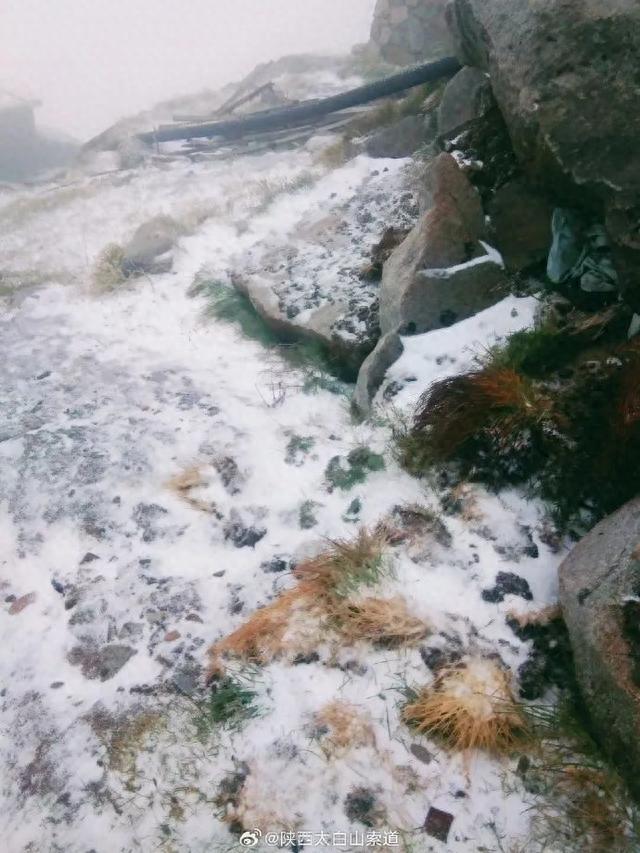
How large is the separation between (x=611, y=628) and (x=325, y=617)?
1223 millimetres

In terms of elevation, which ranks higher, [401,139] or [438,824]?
[401,139]

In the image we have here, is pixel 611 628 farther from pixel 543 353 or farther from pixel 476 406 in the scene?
pixel 543 353

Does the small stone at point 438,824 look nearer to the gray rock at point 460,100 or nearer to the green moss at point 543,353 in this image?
the green moss at point 543,353

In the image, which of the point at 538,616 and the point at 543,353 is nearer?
the point at 538,616

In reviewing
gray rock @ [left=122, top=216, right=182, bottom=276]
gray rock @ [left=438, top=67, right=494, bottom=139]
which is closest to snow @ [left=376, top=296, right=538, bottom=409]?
gray rock @ [left=438, top=67, right=494, bottom=139]

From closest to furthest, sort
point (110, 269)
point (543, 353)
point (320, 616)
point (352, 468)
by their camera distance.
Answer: point (320, 616) → point (543, 353) → point (352, 468) → point (110, 269)

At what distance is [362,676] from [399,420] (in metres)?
1.60

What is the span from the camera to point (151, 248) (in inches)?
267

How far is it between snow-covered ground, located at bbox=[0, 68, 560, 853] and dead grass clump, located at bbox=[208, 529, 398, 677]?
0.08 m

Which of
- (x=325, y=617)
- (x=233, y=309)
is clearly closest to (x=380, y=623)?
(x=325, y=617)

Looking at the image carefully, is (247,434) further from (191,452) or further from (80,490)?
(80,490)

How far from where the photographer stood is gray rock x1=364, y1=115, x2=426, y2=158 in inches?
259

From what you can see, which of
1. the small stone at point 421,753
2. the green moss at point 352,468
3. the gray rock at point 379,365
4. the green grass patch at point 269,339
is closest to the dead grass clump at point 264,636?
the small stone at point 421,753

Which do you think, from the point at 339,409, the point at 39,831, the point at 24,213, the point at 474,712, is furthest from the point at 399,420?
the point at 24,213
